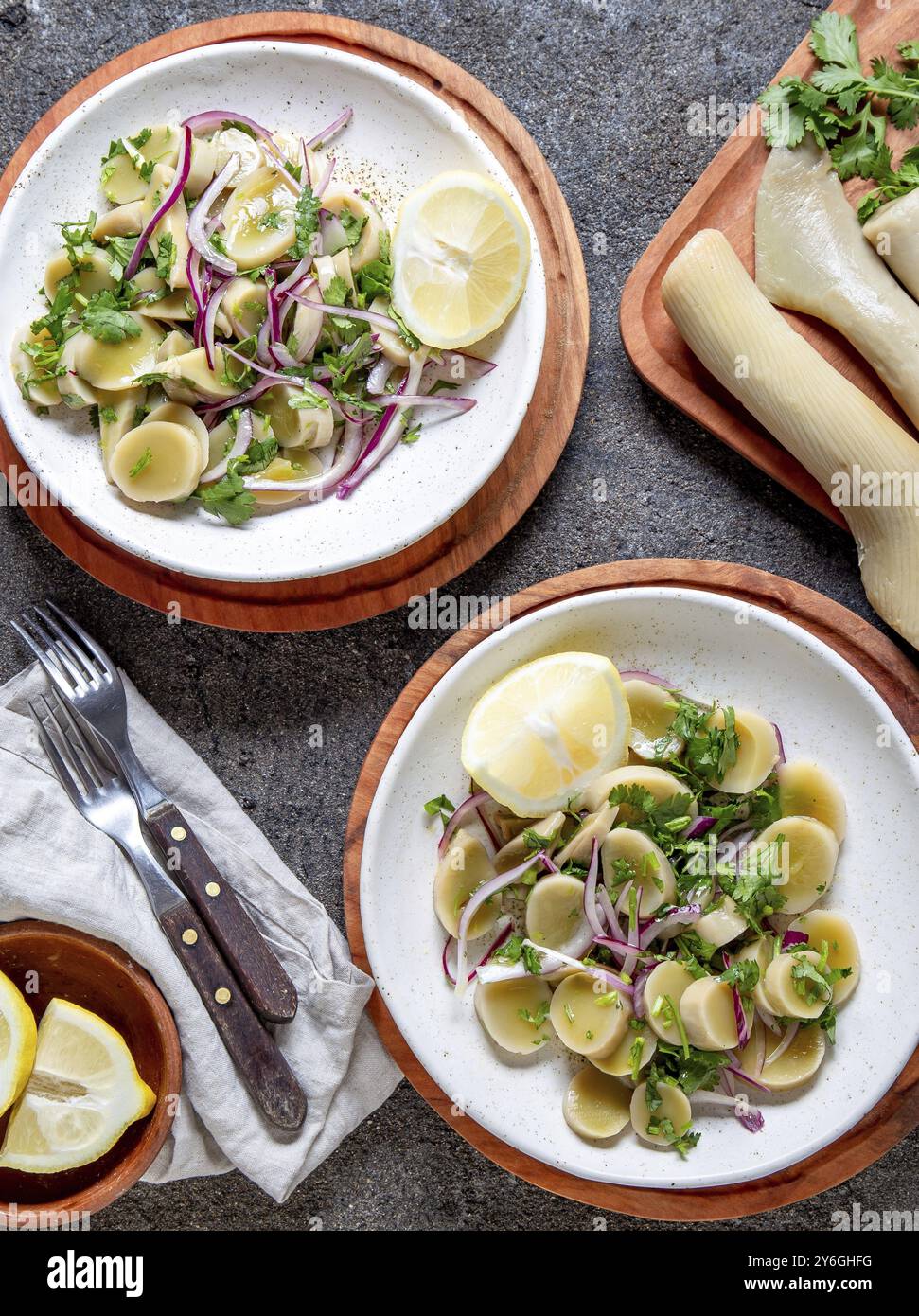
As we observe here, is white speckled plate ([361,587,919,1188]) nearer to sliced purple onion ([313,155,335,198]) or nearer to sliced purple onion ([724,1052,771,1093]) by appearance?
sliced purple onion ([724,1052,771,1093])

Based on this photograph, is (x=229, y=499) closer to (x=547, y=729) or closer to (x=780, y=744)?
(x=547, y=729)

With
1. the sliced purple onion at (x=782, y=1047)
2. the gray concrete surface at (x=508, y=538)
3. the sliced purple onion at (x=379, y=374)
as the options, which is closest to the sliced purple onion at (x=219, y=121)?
the gray concrete surface at (x=508, y=538)

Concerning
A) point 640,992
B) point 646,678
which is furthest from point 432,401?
point 640,992

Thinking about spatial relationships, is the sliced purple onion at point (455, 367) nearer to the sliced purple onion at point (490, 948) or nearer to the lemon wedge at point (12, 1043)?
the sliced purple onion at point (490, 948)

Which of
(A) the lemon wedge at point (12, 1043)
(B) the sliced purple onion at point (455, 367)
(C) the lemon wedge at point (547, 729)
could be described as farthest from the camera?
(B) the sliced purple onion at point (455, 367)

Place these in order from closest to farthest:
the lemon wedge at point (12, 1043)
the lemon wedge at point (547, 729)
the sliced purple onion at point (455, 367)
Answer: the lemon wedge at point (12, 1043)
the lemon wedge at point (547, 729)
the sliced purple onion at point (455, 367)

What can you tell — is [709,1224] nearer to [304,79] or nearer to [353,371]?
[353,371]

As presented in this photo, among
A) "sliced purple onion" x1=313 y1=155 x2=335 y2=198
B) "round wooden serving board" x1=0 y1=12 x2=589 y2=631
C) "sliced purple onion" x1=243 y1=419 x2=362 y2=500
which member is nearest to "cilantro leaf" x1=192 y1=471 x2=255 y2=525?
"sliced purple onion" x1=243 y1=419 x2=362 y2=500
